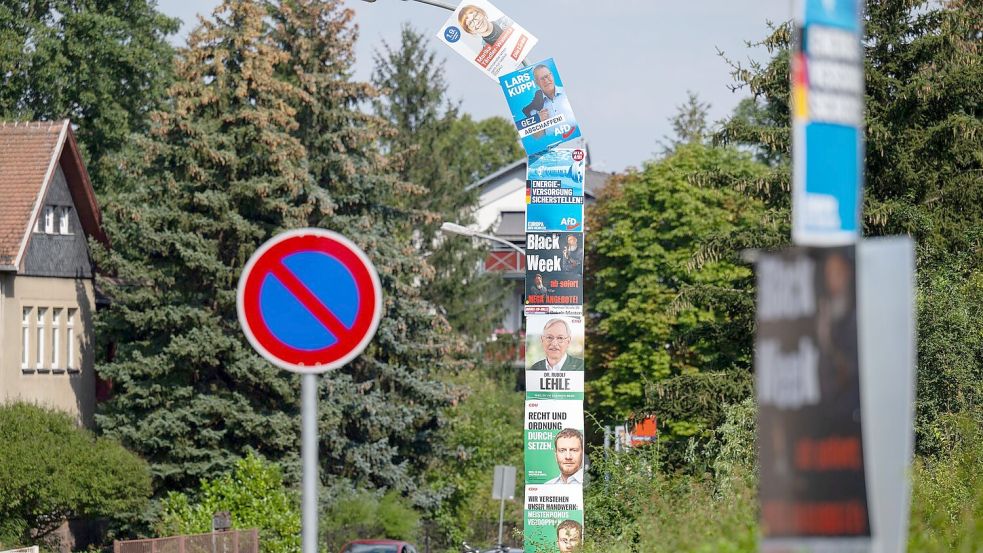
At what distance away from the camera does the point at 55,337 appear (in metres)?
44.2

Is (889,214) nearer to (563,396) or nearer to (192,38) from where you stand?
(563,396)

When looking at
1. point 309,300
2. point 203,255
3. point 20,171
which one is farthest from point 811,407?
point 20,171

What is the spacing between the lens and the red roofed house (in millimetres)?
42656

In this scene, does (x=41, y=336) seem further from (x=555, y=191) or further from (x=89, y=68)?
(x=555, y=191)

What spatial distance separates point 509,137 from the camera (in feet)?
337

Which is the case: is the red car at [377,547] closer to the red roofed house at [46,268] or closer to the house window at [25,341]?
the red roofed house at [46,268]

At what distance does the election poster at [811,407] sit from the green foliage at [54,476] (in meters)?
33.7

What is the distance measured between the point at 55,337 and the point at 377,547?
17987mm

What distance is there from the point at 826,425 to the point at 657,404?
29.0m

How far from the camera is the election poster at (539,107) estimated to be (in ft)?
64.5

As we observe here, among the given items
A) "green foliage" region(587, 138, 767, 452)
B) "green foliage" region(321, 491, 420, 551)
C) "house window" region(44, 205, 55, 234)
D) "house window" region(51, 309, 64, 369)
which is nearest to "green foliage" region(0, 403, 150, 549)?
"green foliage" region(321, 491, 420, 551)

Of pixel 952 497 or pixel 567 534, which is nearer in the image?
pixel 952 497

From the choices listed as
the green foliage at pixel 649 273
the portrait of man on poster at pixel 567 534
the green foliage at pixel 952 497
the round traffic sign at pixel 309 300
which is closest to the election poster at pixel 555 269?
the portrait of man on poster at pixel 567 534

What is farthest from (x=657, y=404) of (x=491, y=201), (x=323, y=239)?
(x=491, y=201)
